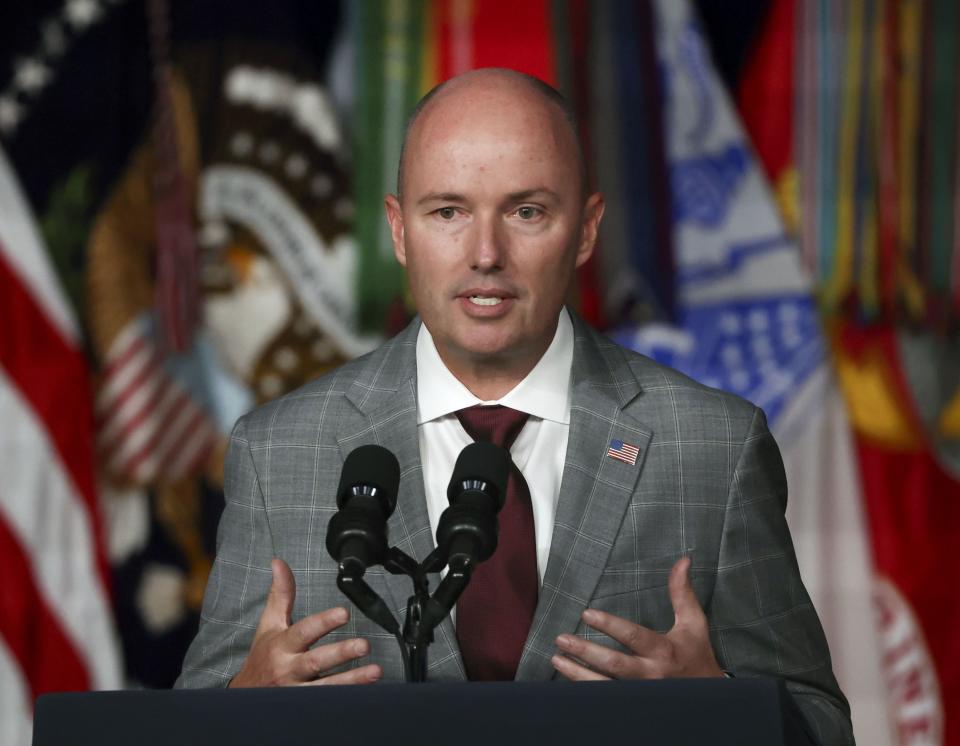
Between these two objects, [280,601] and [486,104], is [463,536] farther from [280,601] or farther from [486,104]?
[486,104]

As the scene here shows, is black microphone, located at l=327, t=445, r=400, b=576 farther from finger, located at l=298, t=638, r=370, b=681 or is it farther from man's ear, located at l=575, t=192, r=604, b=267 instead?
man's ear, located at l=575, t=192, r=604, b=267

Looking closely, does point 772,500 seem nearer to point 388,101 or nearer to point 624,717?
point 624,717

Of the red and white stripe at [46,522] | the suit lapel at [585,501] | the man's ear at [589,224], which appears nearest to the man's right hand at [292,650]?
the suit lapel at [585,501]

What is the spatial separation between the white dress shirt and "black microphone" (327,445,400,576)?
489 millimetres

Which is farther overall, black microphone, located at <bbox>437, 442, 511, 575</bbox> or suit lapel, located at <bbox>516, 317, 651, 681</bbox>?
suit lapel, located at <bbox>516, 317, 651, 681</bbox>

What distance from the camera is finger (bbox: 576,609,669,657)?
5.12 feet

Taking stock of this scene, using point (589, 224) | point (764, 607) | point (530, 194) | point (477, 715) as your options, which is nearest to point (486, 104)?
point (530, 194)

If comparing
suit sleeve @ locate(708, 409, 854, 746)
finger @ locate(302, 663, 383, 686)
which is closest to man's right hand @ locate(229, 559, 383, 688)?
finger @ locate(302, 663, 383, 686)

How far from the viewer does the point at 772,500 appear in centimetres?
207

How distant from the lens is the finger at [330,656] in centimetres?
A: 155

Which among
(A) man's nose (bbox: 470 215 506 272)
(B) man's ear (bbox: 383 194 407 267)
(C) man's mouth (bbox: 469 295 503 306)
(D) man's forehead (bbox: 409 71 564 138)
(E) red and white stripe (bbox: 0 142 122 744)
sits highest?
(D) man's forehead (bbox: 409 71 564 138)

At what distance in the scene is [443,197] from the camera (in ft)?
6.46

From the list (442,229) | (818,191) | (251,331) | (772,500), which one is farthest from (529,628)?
(818,191)

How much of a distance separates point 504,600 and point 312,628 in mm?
420
